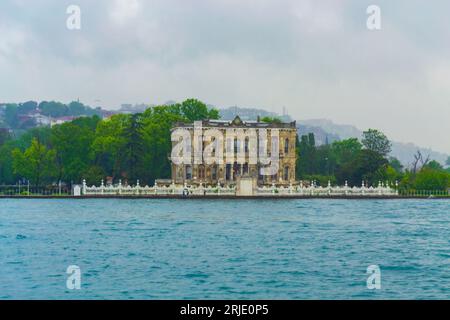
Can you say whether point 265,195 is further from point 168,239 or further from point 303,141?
point 168,239

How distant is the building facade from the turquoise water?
44.6m

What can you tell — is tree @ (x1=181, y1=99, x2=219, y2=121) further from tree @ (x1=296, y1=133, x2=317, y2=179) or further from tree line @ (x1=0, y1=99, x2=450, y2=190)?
tree @ (x1=296, y1=133, x2=317, y2=179)

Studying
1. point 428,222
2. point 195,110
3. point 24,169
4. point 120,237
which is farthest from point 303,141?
point 120,237

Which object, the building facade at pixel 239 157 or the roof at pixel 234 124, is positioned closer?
the roof at pixel 234 124

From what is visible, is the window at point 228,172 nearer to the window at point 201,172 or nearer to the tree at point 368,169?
the window at point 201,172

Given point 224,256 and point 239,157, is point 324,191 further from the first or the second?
point 224,256

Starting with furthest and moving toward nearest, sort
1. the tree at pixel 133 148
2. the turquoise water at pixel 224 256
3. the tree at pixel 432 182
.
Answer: the tree at pixel 432 182 < the tree at pixel 133 148 < the turquoise water at pixel 224 256

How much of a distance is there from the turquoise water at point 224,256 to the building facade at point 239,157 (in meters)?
44.6

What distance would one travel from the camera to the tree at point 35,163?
332 ft

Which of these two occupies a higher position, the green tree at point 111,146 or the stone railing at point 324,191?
the green tree at point 111,146

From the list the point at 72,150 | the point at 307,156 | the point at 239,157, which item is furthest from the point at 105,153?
the point at 307,156

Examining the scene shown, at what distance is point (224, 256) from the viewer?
34.5 meters

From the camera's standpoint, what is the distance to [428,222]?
53.6m

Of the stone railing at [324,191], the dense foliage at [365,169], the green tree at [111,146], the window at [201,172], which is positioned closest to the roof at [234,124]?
the window at [201,172]
